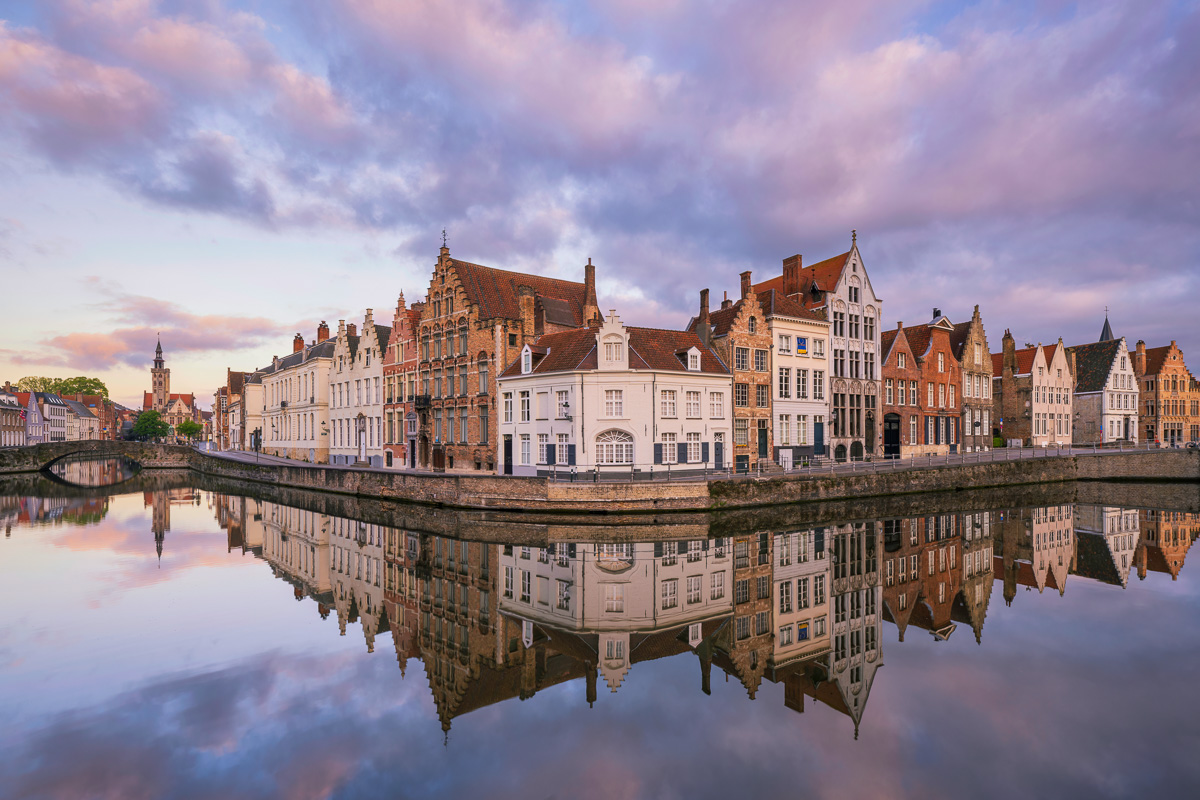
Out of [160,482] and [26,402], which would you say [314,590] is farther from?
[26,402]

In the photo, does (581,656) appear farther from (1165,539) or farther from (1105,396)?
(1105,396)

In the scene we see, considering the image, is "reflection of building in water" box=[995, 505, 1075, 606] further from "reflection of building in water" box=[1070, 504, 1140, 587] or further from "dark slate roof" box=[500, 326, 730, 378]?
"dark slate roof" box=[500, 326, 730, 378]

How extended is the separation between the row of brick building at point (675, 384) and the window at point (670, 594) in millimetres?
13931

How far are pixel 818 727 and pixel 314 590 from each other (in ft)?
44.2

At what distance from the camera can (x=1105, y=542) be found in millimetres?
22531

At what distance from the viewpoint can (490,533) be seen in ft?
76.6

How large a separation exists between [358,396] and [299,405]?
41.3ft

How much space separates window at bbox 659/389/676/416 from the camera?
30.8 meters

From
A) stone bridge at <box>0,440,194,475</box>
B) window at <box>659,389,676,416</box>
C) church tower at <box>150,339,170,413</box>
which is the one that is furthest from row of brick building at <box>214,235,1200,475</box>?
church tower at <box>150,339,170,413</box>

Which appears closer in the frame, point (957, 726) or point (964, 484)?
point (957, 726)

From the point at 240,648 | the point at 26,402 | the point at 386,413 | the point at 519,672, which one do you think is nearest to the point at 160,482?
the point at 386,413

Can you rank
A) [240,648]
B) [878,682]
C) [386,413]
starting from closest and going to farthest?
1. [878,682]
2. [240,648]
3. [386,413]

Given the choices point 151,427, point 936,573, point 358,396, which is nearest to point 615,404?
point 936,573

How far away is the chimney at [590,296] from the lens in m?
39.4
